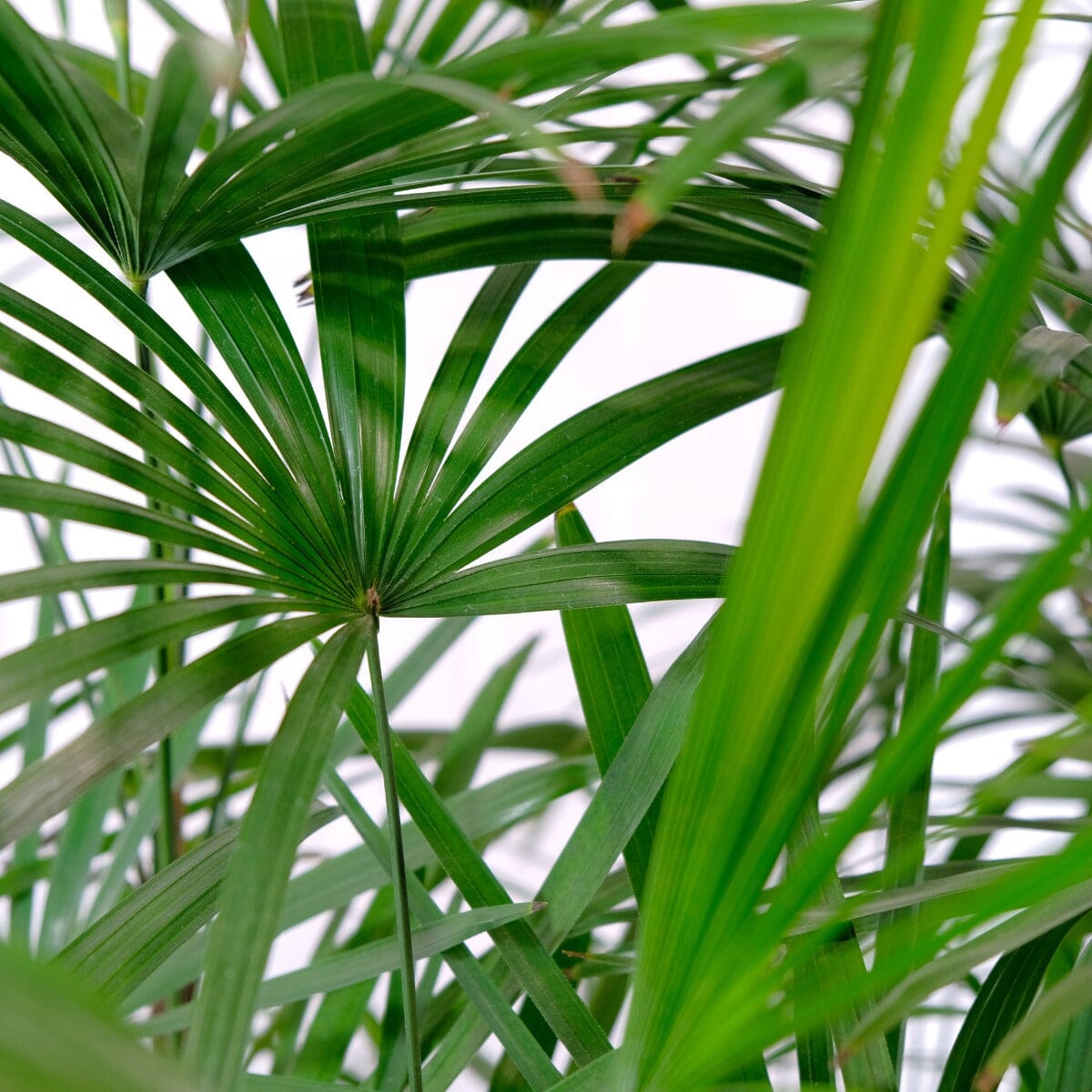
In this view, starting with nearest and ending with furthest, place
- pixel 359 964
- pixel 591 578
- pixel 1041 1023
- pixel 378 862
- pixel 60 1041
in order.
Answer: pixel 60 1041 → pixel 1041 1023 → pixel 591 578 → pixel 359 964 → pixel 378 862

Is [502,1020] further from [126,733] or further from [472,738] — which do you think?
[472,738]

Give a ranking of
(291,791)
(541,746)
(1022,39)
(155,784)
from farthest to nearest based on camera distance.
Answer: (541,746) < (155,784) < (291,791) < (1022,39)

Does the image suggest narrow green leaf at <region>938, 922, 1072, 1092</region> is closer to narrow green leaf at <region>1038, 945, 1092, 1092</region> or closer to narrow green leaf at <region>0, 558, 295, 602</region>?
narrow green leaf at <region>1038, 945, 1092, 1092</region>

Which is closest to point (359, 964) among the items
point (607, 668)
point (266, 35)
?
point (607, 668)

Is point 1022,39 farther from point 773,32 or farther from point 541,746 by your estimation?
point 541,746

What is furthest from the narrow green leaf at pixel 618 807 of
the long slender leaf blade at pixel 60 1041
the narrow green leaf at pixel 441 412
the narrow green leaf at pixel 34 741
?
the narrow green leaf at pixel 34 741

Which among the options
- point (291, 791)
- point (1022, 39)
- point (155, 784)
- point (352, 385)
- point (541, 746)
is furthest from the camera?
point (541, 746)

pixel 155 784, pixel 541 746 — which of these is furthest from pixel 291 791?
pixel 541 746

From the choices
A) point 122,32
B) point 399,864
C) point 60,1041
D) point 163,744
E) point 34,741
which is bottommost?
point 60,1041

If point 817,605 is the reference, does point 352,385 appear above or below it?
above
